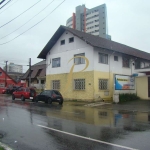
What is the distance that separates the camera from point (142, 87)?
1020 inches

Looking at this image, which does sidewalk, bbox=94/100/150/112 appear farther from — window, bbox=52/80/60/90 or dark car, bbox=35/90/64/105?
window, bbox=52/80/60/90

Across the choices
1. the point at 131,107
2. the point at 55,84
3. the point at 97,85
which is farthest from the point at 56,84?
the point at 131,107

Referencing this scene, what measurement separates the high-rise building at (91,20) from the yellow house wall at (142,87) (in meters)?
81.9

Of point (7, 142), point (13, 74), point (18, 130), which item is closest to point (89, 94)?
point (18, 130)

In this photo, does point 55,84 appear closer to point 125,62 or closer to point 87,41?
point 87,41

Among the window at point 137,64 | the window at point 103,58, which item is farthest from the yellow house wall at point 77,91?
the window at point 137,64

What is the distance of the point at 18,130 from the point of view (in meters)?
8.14

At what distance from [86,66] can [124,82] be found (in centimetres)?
497

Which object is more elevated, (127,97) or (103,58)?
(103,58)

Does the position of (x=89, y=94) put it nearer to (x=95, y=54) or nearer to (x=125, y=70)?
(x=95, y=54)

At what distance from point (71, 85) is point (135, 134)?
1836cm

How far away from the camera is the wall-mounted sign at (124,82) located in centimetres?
2358

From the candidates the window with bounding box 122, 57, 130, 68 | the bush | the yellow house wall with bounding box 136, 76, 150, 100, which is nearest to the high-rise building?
the window with bounding box 122, 57, 130, 68

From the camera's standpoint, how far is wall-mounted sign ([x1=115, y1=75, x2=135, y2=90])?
23578mm
